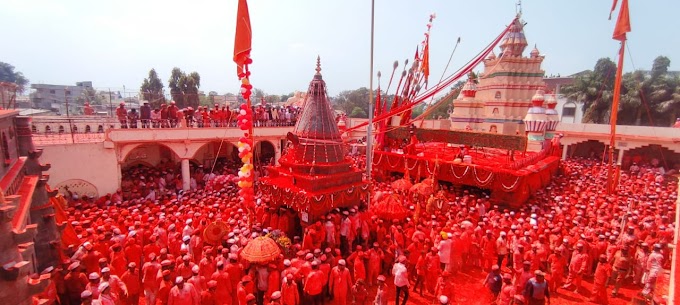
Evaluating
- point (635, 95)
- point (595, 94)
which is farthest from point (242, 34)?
point (635, 95)

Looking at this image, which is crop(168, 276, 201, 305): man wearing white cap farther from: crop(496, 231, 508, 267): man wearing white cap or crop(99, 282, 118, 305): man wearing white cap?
crop(496, 231, 508, 267): man wearing white cap

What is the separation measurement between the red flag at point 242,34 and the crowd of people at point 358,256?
452cm

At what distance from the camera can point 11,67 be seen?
5728cm

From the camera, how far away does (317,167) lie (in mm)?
10391

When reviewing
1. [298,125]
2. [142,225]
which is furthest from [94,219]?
[298,125]

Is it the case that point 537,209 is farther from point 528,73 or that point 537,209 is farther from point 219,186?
point 528,73

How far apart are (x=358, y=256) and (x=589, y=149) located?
29.0 m

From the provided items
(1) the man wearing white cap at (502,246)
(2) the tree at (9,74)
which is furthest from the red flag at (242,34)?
(2) the tree at (9,74)

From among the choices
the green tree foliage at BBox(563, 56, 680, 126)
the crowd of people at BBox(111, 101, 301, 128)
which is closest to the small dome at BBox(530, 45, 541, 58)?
the green tree foliage at BBox(563, 56, 680, 126)

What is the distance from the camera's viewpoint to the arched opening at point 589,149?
2796 cm

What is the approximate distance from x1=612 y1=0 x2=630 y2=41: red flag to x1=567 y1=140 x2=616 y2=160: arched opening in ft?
52.0

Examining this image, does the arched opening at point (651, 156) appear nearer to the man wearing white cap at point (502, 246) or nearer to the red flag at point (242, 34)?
the man wearing white cap at point (502, 246)

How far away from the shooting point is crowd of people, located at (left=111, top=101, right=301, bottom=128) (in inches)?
633

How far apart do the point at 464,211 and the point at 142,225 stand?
10945mm
